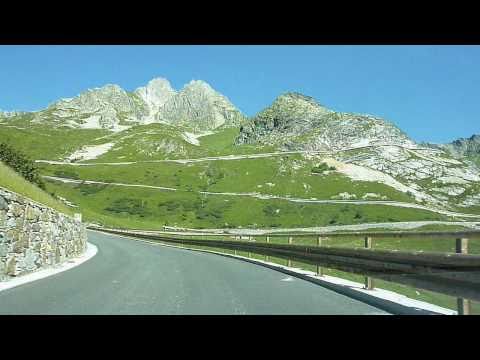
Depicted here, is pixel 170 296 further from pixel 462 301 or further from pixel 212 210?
→ pixel 212 210

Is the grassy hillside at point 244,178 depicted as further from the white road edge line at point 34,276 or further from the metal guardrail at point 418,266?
the metal guardrail at point 418,266

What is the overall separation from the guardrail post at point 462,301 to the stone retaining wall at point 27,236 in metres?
10.2

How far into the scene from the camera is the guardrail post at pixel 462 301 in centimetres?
822

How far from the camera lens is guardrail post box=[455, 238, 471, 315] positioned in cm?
822

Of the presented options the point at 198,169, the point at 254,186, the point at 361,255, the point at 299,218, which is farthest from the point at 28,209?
the point at 198,169

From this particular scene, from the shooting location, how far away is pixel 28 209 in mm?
15898

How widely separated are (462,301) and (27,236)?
38.6 ft

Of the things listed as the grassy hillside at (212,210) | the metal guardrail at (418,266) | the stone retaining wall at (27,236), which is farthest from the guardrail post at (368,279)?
the grassy hillside at (212,210)

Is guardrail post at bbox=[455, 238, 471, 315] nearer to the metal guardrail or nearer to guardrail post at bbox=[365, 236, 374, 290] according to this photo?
the metal guardrail

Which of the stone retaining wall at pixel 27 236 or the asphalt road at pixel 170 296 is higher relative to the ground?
the stone retaining wall at pixel 27 236
